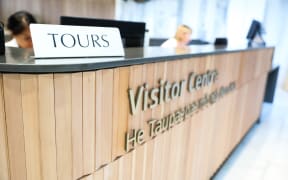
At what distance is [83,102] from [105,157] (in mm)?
253

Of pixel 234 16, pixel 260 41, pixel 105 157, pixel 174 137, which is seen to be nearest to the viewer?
pixel 105 157

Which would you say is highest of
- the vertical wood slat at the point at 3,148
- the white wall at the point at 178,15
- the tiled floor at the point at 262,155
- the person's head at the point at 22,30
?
the white wall at the point at 178,15

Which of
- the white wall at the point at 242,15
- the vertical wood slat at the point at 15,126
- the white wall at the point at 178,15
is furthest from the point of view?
the white wall at the point at 178,15

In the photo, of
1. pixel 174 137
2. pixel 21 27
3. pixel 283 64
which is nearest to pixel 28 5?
pixel 21 27

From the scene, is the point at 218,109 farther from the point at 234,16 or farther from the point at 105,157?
the point at 234,16

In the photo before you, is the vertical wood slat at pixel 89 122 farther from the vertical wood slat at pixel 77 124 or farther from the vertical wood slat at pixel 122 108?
the vertical wood slat at pixel 122 108

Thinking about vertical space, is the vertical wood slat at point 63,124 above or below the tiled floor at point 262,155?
above

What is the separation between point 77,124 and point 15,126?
18 centimetres

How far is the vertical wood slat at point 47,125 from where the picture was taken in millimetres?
746

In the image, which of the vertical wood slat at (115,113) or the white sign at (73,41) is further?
the vertical wood slat at (115,113)

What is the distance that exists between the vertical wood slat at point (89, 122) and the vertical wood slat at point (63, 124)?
0.18 feet

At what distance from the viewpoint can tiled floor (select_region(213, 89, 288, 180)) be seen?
7.93 ft

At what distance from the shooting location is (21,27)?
6.89 feet

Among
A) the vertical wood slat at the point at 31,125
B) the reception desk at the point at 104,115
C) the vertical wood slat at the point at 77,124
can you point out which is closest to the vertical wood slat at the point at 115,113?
the reception desk at the point at 104,115
